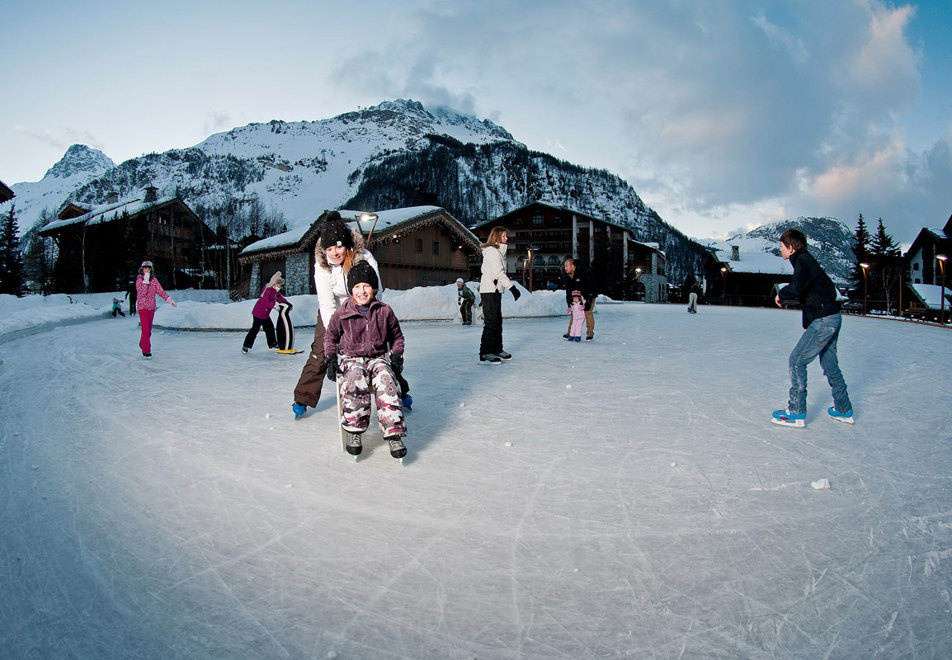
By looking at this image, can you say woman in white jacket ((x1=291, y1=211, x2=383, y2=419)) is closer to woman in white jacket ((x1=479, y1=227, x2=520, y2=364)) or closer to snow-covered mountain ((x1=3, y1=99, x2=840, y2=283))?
woman in white jacket ((x1=479, y1=227, x2=520, y2=364))

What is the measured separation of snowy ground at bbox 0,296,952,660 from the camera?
170 cm

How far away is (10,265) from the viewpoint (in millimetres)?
29609

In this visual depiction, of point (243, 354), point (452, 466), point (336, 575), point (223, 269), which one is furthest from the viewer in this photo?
point (223, 269)

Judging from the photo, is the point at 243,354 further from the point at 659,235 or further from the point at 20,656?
the point at 659,235

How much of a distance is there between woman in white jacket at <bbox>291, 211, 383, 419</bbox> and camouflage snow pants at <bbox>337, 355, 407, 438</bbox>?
0.76 m

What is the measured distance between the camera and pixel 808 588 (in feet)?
6.31

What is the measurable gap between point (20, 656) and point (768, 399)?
17.7 feet

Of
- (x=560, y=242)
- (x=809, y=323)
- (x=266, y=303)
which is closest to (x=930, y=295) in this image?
(x=560, y=242)

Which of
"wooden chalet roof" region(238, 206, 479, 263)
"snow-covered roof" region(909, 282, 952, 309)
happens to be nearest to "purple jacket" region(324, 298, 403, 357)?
"wooden chalet roof" region(238, 206, 479, 263)

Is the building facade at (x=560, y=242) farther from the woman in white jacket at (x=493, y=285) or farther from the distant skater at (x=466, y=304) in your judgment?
the woman in white jacket at (x=493, y=285)

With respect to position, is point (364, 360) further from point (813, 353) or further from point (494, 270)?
point (494, 270)

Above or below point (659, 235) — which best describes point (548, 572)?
below

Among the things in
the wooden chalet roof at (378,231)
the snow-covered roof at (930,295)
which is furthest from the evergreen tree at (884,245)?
the wooden chalet roof at (378,231)

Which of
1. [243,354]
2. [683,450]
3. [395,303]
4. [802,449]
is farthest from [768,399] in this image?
[395,303]
